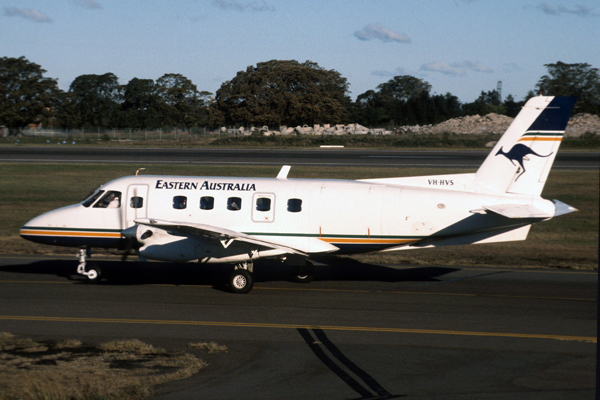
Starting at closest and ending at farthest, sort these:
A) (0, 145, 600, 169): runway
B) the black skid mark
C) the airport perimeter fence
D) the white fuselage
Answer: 1. the black skid mark
2. the white fuselage
3. (0, 145, 600, 169): runway
4. the airport perimeter fence

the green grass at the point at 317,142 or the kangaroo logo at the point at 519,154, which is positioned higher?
the green grass at the point at 317,142

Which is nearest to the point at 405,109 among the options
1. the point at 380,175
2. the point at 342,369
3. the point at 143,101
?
the point at 143,101

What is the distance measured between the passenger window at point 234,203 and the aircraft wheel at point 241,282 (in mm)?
1927

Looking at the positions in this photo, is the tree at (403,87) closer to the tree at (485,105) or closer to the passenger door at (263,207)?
the tree at (485,105)

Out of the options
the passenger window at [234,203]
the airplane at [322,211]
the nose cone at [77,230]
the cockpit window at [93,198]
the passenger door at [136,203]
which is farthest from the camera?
the cockpit window at [93,198]

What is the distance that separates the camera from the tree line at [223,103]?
91375 millimetres

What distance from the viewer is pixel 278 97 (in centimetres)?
9700

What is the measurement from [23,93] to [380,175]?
6771 cm

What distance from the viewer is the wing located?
616 inches

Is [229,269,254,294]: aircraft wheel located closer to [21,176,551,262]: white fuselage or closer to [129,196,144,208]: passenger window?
[21,176,551,262]: white fuselage

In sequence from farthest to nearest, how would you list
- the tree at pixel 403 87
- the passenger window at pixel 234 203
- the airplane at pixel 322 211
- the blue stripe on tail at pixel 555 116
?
the tree at pixel 403 87 < the passenger window at pixel 234 203 < the airplane at pixel 322 211 < the blue stripe on tail at pixel 555 116

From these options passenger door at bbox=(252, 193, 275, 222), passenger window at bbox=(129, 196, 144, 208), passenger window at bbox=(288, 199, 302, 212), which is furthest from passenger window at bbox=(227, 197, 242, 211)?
passenger window at bbox=(129, 196, 144, 208)

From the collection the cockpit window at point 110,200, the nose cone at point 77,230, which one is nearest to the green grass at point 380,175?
the nose cone at point 77,230

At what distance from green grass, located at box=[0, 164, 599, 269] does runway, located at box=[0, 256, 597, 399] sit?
2.09 m
